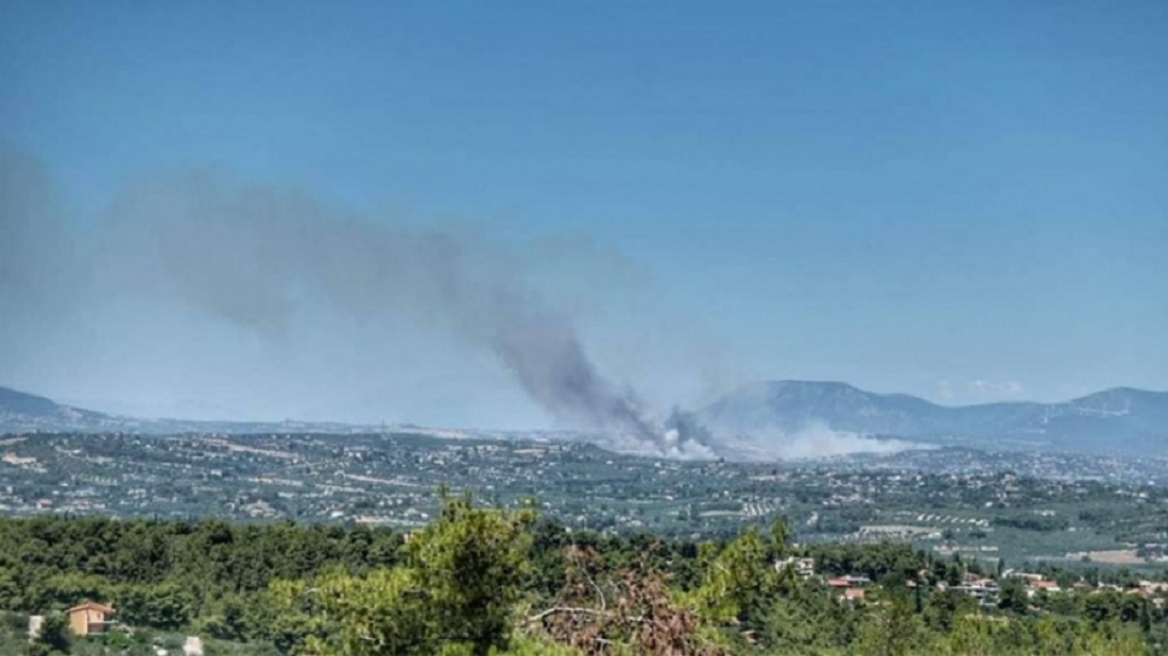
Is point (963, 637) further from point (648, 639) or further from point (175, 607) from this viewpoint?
point (648, 639)

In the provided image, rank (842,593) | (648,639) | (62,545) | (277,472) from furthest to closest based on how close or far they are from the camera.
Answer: (277,472) → (842,593) → (62,545) → (648,639)

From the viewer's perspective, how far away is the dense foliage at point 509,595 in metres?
5.68

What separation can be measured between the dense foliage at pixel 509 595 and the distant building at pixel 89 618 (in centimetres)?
27

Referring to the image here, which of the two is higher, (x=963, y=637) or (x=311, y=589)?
(x=311, y=589)

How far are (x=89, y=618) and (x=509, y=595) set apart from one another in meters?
14.2

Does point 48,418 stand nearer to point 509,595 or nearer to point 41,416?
point 41,416

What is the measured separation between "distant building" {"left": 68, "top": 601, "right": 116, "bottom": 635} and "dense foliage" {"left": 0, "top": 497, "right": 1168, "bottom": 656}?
271 millimetres

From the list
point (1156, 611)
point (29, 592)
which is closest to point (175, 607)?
point (29, 592)

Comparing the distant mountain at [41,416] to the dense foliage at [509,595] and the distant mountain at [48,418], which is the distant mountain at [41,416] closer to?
the distant mountain at [48,418]

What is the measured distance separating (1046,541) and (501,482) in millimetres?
35832

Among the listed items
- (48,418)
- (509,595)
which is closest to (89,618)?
(509,595)

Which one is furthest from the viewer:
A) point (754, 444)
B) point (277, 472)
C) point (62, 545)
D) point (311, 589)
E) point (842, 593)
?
point (754, 444)

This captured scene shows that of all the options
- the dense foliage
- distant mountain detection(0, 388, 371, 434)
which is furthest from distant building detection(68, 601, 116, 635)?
distant mountain detection(0, 388, 371, 434)

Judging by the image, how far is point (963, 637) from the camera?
59.3 feet
